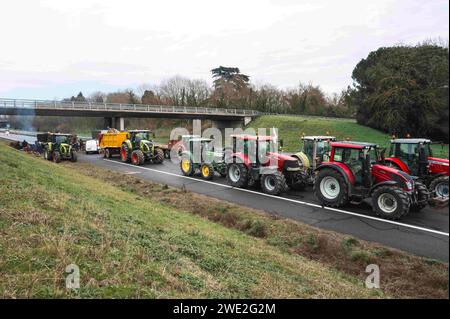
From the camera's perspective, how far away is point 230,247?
6816 millimetres

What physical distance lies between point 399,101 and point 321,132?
3461 cm

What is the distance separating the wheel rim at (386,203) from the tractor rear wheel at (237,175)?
20.3 ft

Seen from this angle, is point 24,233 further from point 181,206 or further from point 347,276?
point 181,206

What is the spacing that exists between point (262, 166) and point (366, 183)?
495 centimetres

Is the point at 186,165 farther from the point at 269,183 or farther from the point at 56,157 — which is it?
the point at 56,157

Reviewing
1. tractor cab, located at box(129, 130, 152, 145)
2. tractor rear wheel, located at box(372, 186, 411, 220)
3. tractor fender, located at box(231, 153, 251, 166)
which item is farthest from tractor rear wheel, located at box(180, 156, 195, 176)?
tractor rear wheel, located at box(372, 186, 411, 220)

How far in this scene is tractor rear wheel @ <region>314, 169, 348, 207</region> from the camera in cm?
1072

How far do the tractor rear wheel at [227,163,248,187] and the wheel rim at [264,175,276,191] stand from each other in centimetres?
113

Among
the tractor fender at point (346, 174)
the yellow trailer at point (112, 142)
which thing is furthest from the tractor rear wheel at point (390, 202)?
the yellow trailer at point (112, 142)

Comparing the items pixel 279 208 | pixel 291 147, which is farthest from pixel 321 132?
pixel 279 208

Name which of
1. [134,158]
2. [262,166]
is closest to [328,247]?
[262,166]

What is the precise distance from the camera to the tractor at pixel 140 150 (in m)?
23.8

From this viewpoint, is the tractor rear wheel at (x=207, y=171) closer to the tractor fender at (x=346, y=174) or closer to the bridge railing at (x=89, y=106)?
the tractor fender at (x=346, y=174)

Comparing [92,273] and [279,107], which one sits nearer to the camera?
[92,273]
